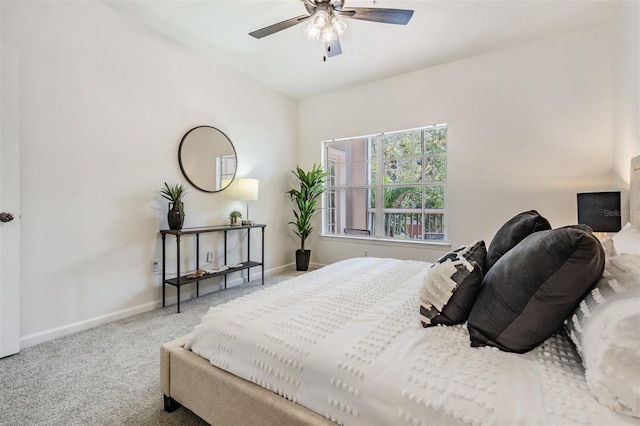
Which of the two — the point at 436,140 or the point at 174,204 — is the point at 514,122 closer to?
the point at 436,140

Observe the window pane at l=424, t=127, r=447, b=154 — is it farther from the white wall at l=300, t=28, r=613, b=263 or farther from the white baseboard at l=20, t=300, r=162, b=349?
the white baseboard at l=20, t=300, r=162, b=349

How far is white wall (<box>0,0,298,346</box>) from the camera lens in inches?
90.5

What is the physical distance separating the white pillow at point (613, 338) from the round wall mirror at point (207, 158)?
346 centimetres

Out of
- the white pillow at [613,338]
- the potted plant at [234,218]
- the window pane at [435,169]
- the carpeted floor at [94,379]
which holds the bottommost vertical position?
the carpeted floor at [94,379]

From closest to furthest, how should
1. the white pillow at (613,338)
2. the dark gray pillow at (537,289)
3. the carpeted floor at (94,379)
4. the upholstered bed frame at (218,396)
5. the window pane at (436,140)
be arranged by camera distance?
the white pillow at (613,338) → the dark gray pillow at (537,289) → the upholstered bed frame at (218,396) → the carpeted floor at (94,379) → the window pane at (436,140)

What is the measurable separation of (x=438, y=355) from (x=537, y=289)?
0.38 meters

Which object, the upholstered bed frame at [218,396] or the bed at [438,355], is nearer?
the bed at [438,355]

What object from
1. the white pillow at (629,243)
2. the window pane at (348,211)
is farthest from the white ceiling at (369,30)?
the white pillow at (629,243)

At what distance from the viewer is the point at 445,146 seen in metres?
3.91

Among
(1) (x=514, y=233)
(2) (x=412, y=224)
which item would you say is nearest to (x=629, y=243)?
(1) (x=514, y=233)

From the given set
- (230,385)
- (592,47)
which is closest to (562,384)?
(230,385)

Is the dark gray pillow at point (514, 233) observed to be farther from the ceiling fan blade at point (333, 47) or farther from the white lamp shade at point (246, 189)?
the white lamp shade at point (246, 189)

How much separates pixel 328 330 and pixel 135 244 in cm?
256

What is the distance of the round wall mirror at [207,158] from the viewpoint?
334 centimetres
